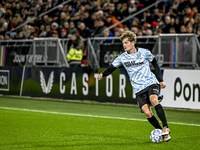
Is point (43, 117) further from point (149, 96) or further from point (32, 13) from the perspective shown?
point (32, 13)

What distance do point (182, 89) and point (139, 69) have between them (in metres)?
6.14

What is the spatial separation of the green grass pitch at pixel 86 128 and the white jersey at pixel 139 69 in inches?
42.2


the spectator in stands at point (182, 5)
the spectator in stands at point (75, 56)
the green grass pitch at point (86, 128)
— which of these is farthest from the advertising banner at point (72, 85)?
the spectator in stands at point (182, 5)

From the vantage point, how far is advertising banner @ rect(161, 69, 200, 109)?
45.2 feet

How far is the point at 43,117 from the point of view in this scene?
39.1ft

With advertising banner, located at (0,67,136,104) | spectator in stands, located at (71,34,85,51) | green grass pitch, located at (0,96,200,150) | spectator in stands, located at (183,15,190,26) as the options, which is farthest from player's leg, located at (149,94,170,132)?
spectator in stands, located at (71,34,85,51)

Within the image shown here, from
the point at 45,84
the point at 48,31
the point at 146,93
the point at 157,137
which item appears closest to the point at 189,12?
the point at 45,84

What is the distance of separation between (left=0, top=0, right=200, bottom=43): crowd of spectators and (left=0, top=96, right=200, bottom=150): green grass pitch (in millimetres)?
3710

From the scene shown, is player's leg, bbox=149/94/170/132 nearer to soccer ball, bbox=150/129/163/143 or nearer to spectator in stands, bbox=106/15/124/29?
soccer ball, bbox=150/129/163/143

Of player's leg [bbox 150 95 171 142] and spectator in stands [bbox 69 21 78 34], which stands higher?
spectator in stands [bbox 69 21 78 34]

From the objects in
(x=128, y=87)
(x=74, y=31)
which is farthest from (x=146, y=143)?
(x=74, y=31)

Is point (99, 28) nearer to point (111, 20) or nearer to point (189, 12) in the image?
point (111, 20)

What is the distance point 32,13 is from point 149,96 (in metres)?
19.6

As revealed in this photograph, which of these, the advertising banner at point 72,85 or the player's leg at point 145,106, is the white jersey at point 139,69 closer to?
the player's leg at point 145,106
